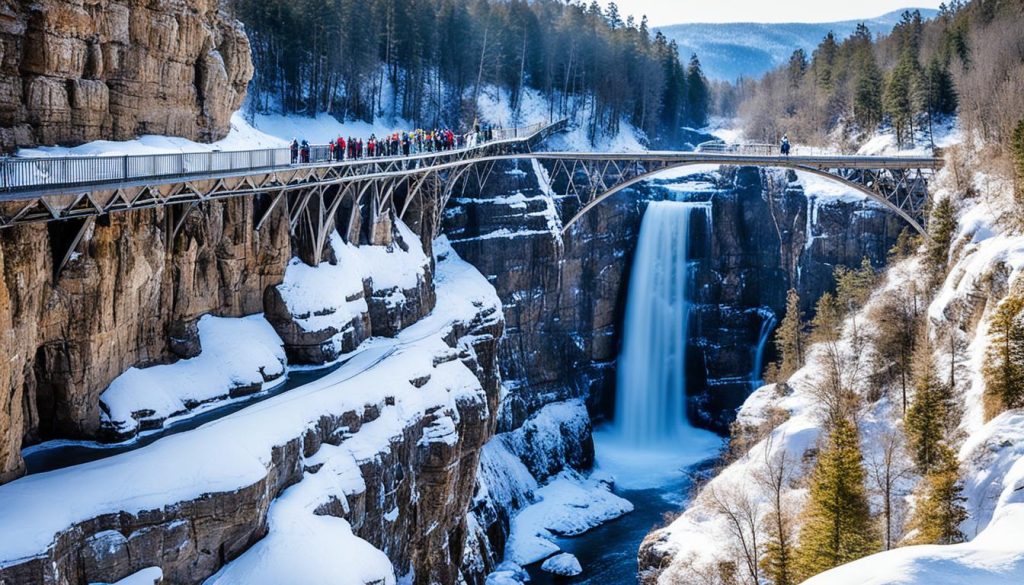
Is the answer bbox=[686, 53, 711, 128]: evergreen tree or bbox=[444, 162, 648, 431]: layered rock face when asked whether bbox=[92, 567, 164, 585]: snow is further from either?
bbox=[686, 53, 711, 128]: evergreen tree

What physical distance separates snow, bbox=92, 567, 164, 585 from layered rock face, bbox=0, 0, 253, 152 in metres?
12.0

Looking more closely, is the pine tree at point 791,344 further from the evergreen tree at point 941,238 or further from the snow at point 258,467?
the snow at point 258,467

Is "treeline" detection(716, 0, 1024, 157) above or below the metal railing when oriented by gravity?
above

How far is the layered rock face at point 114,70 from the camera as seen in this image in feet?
90.2

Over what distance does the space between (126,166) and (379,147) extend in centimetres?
2145

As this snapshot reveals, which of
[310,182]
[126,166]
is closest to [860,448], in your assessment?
[310,182]

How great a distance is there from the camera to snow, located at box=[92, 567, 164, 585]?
23.4 meters

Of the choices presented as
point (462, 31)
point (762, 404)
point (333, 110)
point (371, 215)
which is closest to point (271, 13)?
point (333, 110)

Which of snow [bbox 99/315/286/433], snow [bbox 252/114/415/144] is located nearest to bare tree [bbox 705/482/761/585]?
snow [bbox 99/315/286/433]

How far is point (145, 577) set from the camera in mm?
23656

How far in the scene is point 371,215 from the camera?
4488cm

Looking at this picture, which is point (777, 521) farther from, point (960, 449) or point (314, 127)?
point (314, 127)

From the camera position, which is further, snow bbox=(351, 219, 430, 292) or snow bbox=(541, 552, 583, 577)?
snow bbox=(541, 552, 583, 577)

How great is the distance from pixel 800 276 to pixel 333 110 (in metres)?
35.5
